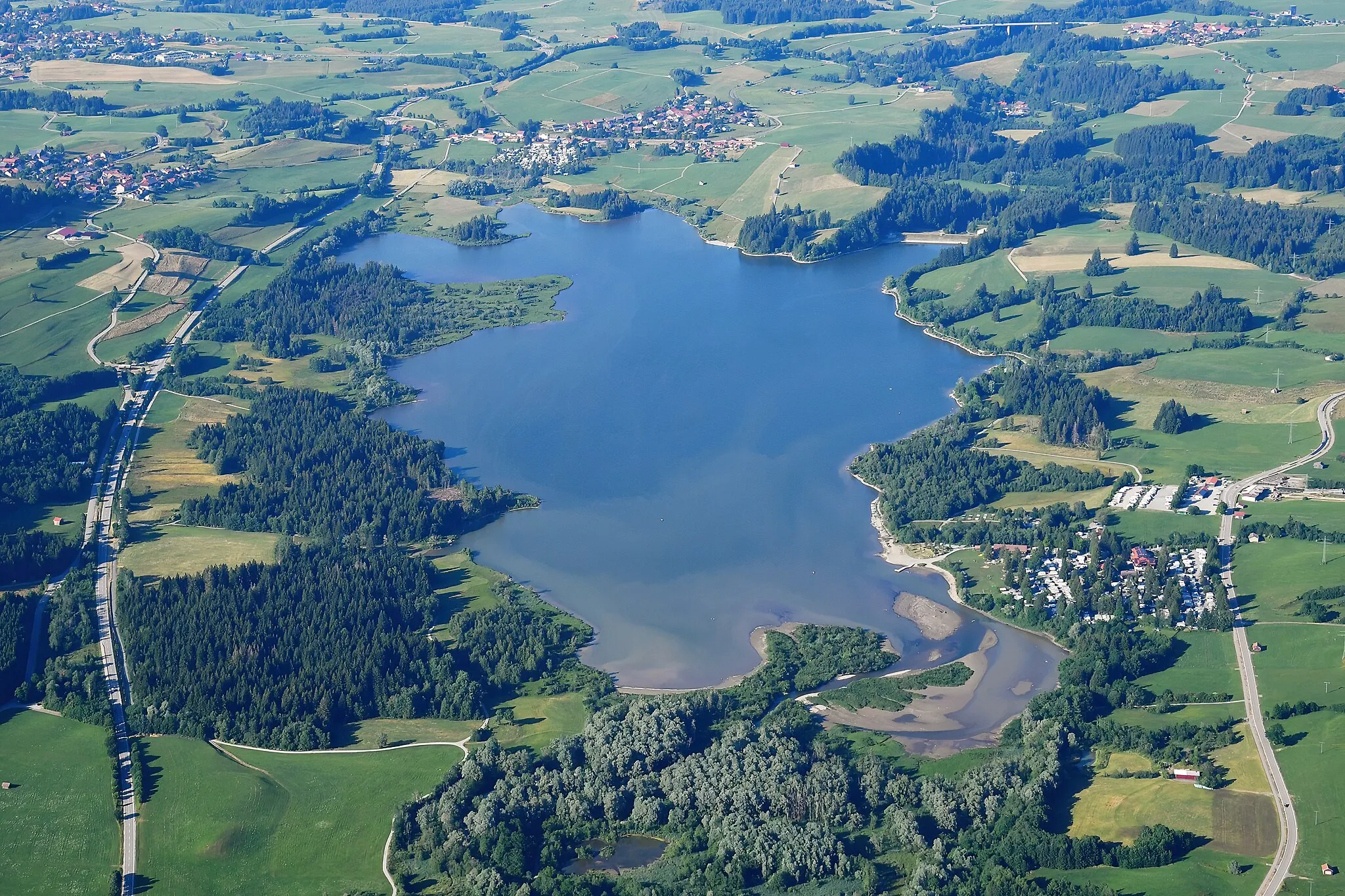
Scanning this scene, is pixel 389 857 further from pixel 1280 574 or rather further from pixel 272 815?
pixel 1280 574

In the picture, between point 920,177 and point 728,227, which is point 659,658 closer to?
point 728,227

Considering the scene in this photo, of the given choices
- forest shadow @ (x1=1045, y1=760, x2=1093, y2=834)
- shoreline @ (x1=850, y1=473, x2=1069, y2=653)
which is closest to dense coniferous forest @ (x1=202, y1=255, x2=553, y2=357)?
shoreline @ (x1=850, y1=473, x2=1069, y2=653)

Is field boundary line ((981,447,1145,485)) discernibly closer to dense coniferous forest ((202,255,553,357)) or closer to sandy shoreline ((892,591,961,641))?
sandy shoreline ((892,591,961,641))

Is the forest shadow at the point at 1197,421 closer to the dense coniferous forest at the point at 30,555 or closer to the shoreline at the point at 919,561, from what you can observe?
the shoreline at the point at 919,561

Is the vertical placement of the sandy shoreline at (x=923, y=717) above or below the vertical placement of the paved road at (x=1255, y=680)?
below

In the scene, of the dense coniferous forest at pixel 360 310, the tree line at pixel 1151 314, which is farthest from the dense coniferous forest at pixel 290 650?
the tree line at pixel 1151 314

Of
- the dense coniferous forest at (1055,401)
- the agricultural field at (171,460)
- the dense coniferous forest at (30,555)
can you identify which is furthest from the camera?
the dense coniferous forest at (1055,401)

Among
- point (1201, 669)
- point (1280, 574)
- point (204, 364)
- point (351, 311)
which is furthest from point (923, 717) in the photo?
point (351, 311)
